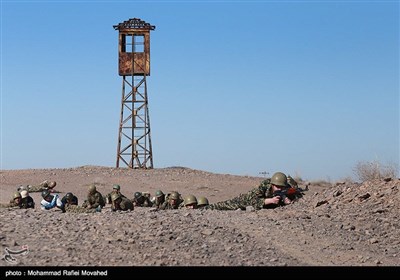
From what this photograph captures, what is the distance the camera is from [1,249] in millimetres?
9219

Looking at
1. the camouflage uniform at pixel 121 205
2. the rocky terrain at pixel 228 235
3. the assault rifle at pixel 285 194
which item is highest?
the assault rifle at pixel 285 194

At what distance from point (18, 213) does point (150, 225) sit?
2.72 m

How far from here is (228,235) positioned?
1087 cm

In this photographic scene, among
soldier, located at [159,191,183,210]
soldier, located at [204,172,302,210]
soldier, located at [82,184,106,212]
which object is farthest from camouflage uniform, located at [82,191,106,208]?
soldier, located at [204,172,302,210]

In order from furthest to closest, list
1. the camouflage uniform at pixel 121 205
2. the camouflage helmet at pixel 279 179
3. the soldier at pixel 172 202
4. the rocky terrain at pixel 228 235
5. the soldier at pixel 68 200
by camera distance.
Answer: the soldier at pixel 172 202
the soldier at pixel 68 200
the camouflage uniform at pixel 121 205
the camouflage helmet at pixel 279 179
the rocky terrain at pixel 228 235

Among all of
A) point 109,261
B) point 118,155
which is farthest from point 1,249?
point 118,155

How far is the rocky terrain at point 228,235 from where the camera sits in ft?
30.9

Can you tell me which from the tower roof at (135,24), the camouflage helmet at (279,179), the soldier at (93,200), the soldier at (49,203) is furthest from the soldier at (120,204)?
the tower roof at (135,24)

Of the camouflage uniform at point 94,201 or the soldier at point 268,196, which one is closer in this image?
the soldier at point 268,196

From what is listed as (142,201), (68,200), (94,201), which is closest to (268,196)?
(94,201)

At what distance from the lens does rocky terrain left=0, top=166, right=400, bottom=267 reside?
9430 millimetres

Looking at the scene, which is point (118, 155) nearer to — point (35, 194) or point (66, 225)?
point (35, 194)

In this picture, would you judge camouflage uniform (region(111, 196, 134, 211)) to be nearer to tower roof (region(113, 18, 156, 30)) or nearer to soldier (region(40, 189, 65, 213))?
soldier (region(40, 189, 65, 213))

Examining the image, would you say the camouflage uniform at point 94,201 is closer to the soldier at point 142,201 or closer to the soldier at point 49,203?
the soldier at point 49,203
